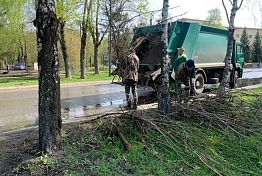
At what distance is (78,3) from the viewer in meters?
22.8

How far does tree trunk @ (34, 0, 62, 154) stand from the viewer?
15.7 feet

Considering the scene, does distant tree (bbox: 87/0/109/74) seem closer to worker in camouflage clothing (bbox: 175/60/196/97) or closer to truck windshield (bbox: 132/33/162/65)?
truck windshield (bbox: 132/33/162/65)

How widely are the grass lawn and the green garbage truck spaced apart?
5441mm

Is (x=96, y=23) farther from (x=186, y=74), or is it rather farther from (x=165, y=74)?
(x=165, y=74)

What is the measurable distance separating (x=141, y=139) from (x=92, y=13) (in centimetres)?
2215

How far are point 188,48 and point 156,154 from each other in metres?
8.62

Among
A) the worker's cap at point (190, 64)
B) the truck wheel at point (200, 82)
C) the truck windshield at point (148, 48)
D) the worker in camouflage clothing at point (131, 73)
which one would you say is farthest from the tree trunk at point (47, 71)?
the truck wheel at point (200, 82)

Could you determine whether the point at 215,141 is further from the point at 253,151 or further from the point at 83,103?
the point at 83,103

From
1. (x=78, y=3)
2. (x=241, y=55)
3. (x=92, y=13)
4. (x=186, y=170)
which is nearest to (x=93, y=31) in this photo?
(x=92, y=13)

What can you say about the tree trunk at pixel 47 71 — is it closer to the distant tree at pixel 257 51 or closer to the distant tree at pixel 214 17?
the distant tree at pixel 214 17

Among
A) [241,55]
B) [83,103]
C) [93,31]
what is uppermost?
[93,31]

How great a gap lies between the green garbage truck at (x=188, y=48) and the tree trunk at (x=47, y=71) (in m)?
6.54

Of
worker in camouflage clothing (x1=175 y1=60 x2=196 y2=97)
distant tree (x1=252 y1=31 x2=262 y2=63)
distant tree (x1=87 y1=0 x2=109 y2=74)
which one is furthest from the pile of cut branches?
distant tree (x1=252 y1=31 x2=262 y2=63)

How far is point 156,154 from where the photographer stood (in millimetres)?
4922
